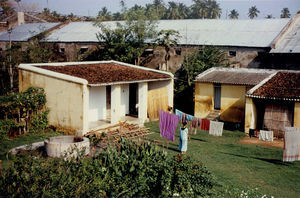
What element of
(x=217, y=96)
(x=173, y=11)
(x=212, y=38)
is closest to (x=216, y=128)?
(x=217, y=96)

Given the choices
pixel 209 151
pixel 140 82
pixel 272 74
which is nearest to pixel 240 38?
pixel 272 74

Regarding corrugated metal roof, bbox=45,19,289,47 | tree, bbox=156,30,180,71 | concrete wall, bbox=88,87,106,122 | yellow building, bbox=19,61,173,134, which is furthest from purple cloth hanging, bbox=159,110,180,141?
corrugated metal roof, bbox=45,19,289,47

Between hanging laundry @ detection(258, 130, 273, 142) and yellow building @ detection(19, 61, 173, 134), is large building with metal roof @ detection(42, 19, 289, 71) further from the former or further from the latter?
hanging laundry @ detection(258, 130, 273, 142)

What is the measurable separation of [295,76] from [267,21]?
32.2ft

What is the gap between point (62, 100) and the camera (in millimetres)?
16156

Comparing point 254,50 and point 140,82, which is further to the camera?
point 254,50

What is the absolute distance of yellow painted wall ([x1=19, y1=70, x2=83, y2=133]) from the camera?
1573 cm

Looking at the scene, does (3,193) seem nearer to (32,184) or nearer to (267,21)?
(32,184)

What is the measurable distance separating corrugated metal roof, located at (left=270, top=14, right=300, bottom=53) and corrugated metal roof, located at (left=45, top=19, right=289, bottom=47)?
0.65 m

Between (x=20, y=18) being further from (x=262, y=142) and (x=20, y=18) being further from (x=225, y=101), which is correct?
(x=262, y=142)

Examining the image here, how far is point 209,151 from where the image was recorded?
49.1ft

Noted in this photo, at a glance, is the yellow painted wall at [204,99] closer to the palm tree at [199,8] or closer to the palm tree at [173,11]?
the palm tree at [173,11]

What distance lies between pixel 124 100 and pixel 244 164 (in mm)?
9639

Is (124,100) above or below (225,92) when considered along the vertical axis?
below
